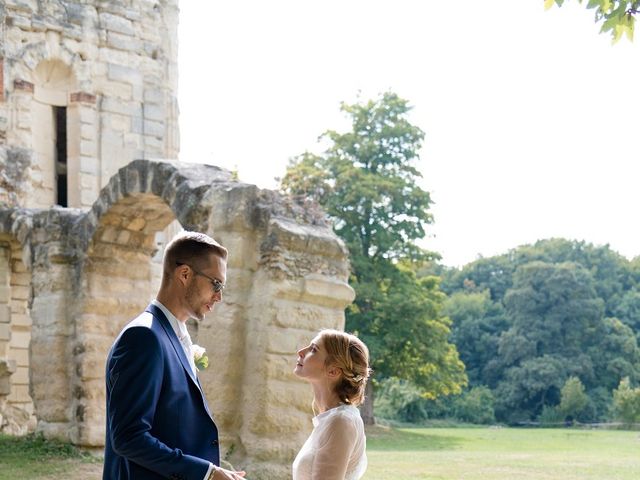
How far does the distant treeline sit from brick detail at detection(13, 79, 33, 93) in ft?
81.3

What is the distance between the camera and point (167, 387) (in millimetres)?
3160

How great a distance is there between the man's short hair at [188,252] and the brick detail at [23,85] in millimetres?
12501

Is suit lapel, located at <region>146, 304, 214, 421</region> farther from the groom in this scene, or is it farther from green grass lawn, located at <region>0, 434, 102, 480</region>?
green grass lawn, located at <region>0, 434, 102, 480</region>

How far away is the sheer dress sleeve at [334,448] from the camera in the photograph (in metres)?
3.40

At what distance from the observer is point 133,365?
3.09 metres

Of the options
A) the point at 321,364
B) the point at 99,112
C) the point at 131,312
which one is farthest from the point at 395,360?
the point at 321,364

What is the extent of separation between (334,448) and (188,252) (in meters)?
0.83

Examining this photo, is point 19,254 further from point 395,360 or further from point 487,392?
point 487,392

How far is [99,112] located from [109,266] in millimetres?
5190

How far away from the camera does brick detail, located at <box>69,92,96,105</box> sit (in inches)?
611

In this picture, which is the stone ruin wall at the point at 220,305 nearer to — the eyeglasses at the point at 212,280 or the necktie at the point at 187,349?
the necktie at the point at 187,349

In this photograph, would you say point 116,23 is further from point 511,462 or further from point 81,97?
point 511,462

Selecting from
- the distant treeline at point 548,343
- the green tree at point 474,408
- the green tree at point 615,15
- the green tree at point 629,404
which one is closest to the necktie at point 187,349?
the green tree at point 615,15

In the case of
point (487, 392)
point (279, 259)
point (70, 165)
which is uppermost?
point (70, 165)
